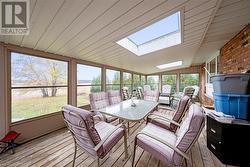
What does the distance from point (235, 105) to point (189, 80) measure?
706 cm

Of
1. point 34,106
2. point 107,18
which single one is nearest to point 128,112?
point 107,18

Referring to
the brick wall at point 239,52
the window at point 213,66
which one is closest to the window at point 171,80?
the window at point 213,66

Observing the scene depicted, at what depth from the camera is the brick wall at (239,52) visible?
2355 mm

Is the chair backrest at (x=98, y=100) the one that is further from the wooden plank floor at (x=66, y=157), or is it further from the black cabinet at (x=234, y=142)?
the black cabinet at (x=234, y=142)

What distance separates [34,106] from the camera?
277 cm

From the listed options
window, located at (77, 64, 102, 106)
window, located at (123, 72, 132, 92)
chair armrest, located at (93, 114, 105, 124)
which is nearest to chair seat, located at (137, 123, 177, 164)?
chair armrest, located at (93, 114, 105, 124)

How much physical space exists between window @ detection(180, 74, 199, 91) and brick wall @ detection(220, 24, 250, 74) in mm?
5047

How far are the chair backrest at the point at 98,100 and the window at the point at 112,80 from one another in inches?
82.5

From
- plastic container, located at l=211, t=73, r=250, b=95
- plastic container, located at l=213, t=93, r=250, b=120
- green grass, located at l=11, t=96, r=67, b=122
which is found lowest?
green grass, located at l=11, t=96, r=67, b=122

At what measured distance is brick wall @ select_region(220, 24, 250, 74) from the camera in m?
2.36

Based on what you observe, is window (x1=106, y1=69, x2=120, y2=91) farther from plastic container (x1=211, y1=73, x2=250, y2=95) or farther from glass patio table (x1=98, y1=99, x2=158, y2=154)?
plastic container (x1=211, y1=73, x2=250, y2=95)

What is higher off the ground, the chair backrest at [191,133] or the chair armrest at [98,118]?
the chair backrest at [191,133]

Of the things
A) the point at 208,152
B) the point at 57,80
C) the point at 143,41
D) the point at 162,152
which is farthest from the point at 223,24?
the point at 57,80

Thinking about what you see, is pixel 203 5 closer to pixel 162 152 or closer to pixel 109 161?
pixel 162 152
